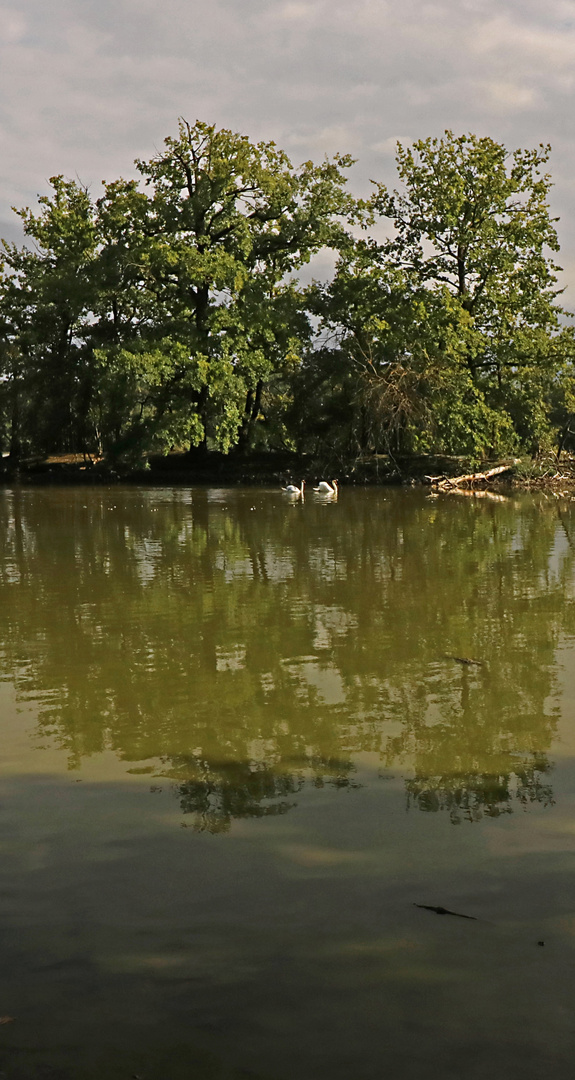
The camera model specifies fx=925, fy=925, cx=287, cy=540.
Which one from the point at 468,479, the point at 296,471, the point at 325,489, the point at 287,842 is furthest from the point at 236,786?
the point at 296,471

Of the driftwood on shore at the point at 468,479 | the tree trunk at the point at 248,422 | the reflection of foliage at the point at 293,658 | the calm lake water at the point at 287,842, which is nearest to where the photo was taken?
→ the calm lake water at the point at 287,842

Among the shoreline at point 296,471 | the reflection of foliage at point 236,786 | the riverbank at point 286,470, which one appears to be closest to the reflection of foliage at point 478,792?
the reflection of foliage at point 236,786

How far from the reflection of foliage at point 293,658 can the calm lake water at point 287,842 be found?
3cm

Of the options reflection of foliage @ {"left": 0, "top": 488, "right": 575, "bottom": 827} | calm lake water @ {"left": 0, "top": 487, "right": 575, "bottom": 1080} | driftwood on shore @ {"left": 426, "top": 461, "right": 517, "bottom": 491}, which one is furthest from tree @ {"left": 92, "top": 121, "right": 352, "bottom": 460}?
calm lake water @ {"left": 0, "top": 487, "right": 575, "bottom": 1080}

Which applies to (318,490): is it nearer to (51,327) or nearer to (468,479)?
(468,479)

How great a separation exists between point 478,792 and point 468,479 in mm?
30368

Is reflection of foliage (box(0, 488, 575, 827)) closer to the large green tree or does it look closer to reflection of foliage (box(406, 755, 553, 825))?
reflection of foliage (box(406, 755, 553, 825))

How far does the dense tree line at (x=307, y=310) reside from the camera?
36812 millimetres

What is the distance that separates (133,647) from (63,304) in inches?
1673

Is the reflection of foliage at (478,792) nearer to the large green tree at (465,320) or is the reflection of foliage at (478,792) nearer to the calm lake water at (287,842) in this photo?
the calm lake water at (287,842)

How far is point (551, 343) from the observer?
1473 inches

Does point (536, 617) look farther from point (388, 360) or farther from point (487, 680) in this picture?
point (388, 360)

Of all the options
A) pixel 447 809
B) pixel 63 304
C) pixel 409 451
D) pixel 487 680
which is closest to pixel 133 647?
pixel 487 680

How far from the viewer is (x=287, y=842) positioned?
398cm
